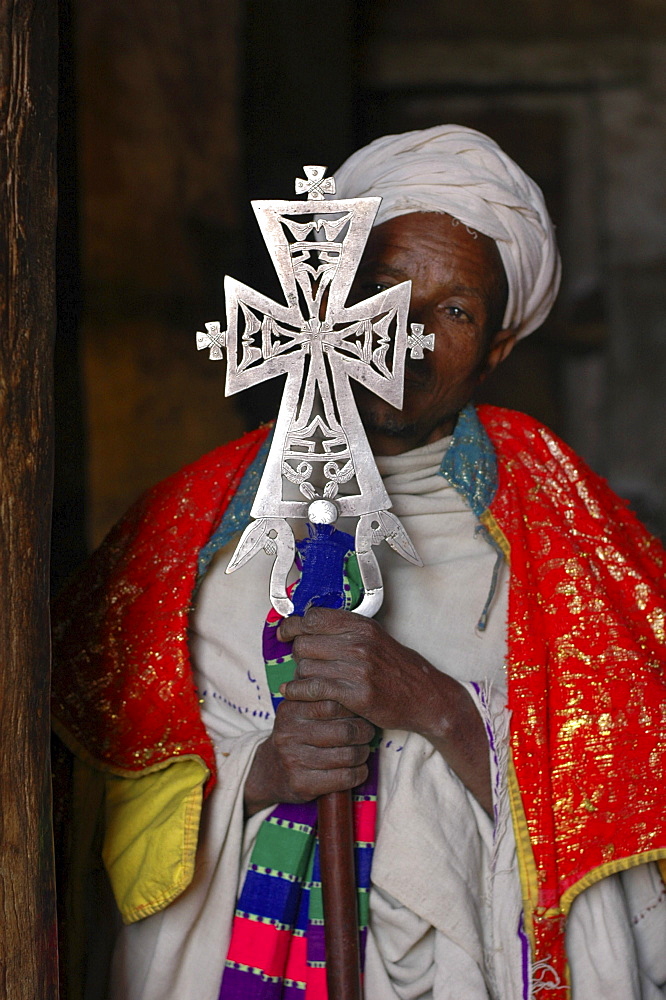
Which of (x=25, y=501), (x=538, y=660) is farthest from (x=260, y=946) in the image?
(x=25, y=501)

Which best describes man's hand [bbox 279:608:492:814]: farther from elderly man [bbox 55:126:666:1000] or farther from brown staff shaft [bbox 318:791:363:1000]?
brown staff shaft [bbox 318:791:363:1000]

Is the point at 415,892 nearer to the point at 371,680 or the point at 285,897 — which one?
the point at 285,897

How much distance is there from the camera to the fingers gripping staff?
158 centimetres

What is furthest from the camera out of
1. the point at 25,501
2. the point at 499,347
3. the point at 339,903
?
the point at 499,347

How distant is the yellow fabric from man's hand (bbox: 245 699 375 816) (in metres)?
0.15

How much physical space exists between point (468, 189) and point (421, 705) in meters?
0.79

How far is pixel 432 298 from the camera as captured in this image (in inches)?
72.8

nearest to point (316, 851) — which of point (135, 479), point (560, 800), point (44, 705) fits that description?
point (560, 800)

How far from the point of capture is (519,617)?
180cm

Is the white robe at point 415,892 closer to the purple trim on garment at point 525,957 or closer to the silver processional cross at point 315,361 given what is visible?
the purple trim on garment at point 525,957

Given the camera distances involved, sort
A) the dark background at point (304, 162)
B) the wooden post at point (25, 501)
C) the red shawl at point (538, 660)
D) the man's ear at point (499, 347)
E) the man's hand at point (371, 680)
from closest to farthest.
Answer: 1. the wooden post at point (25, 501)
2. the man's hand at point (371, 680)
3. the red shawl at point (538, 660)
4. the man's ear at point (499, 347)
5. the dark background at point (304, 162)

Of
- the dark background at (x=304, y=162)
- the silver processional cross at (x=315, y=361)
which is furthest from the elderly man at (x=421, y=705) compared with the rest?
the dark background at (x=304, y=162)

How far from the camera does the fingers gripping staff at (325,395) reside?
5.17 ft

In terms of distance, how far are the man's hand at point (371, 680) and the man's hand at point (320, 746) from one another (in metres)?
0.02
